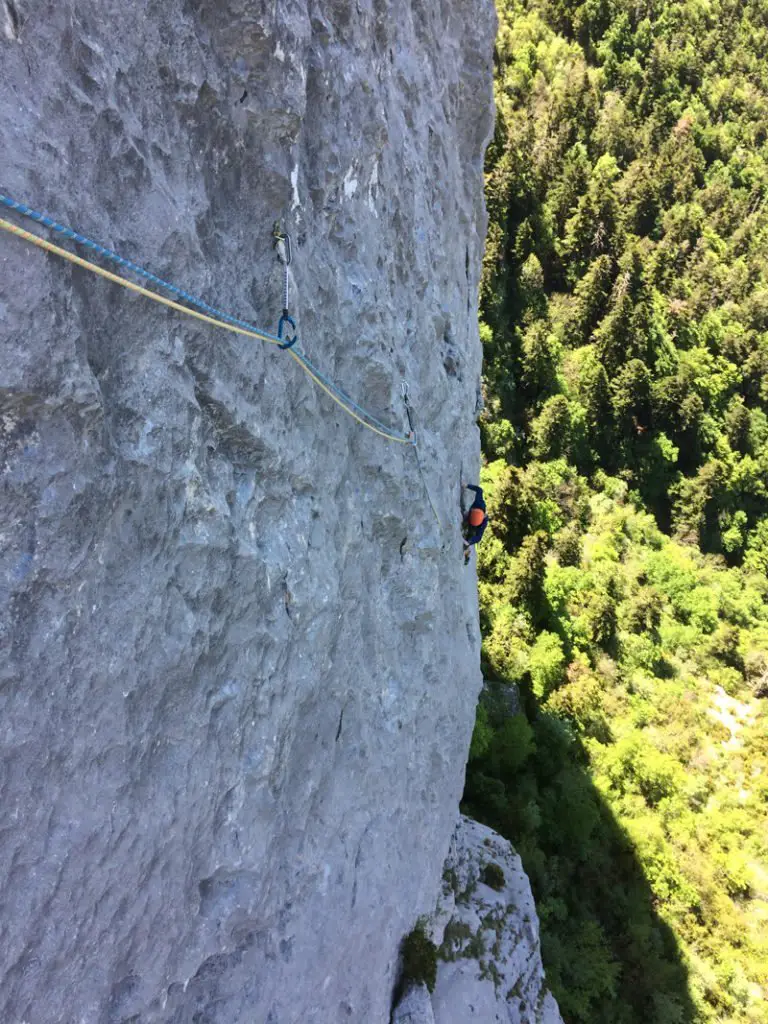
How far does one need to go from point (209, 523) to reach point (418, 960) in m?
6.58

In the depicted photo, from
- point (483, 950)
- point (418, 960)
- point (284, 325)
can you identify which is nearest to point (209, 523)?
point (284, 325)

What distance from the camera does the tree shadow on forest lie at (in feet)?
50.2

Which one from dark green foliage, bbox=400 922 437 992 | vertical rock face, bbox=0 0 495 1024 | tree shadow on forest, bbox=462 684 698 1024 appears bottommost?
tree shadow on forest, bbox=462 684 698 1024

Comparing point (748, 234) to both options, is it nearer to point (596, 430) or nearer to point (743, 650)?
point (596, 430)

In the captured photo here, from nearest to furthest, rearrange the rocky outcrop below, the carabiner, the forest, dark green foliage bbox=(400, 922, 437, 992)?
1. the carabiner
2. dark green foliage bbox=(400, 922, 437, 992)
3. the rocky outcrop below
4. the forest

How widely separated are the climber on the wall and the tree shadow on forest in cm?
845

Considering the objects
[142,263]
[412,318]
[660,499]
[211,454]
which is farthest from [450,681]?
[660,499]

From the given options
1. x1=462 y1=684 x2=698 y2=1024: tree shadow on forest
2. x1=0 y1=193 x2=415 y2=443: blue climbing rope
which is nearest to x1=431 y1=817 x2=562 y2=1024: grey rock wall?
x1=462 y1=684 x2=698 y2=1024: tree shadow on forest

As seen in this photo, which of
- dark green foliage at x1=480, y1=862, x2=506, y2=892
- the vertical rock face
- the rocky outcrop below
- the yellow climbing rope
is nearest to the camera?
the yellow climbing rope

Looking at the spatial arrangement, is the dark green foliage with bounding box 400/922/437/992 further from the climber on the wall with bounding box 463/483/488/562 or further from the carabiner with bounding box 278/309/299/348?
the carabiner with bounding box 278/309/299/348

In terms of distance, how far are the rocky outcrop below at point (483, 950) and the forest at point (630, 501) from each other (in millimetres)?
5608

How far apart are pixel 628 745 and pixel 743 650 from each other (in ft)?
31.2

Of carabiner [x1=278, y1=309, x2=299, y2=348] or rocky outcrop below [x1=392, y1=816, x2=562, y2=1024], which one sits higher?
carabiner [x1=278, y1=309, x2=299, y2=348]

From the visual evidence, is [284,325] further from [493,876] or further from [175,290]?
[493,876]
